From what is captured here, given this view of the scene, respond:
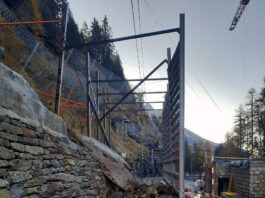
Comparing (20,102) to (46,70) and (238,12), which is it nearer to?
(46,70)

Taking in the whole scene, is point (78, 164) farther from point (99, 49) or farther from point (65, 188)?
point (99, 49)

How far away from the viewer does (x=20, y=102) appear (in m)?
4.06

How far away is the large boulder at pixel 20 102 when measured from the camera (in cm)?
367

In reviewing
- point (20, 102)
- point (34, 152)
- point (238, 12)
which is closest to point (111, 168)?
point (34, 152)

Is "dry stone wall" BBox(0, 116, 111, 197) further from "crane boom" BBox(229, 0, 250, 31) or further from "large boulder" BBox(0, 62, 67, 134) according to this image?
"crane boom" BBox(229, 0, 250, 31)

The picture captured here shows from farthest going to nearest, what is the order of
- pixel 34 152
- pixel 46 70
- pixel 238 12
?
Result: pixel 238 12
pixel 46 70
pixel 34 152

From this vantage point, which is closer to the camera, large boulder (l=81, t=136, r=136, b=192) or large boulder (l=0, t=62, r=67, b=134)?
large boulder (l=0, t=62, r=67, b=134)

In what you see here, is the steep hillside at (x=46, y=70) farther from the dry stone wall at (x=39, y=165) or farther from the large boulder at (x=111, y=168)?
the dry stone wall at (x=39, y=165)

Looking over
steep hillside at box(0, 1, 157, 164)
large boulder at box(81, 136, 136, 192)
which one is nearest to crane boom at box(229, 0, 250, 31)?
steep hillside at box(0, 1, 157, 164)

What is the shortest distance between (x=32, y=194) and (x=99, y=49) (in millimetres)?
49201

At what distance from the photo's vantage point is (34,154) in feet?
13.0

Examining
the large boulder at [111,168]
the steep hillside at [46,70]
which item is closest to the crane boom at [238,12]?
the steep hillside at [46,70]

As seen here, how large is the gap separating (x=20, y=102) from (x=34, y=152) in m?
0.64

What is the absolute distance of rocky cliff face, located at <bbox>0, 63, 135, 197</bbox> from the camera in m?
3.41
